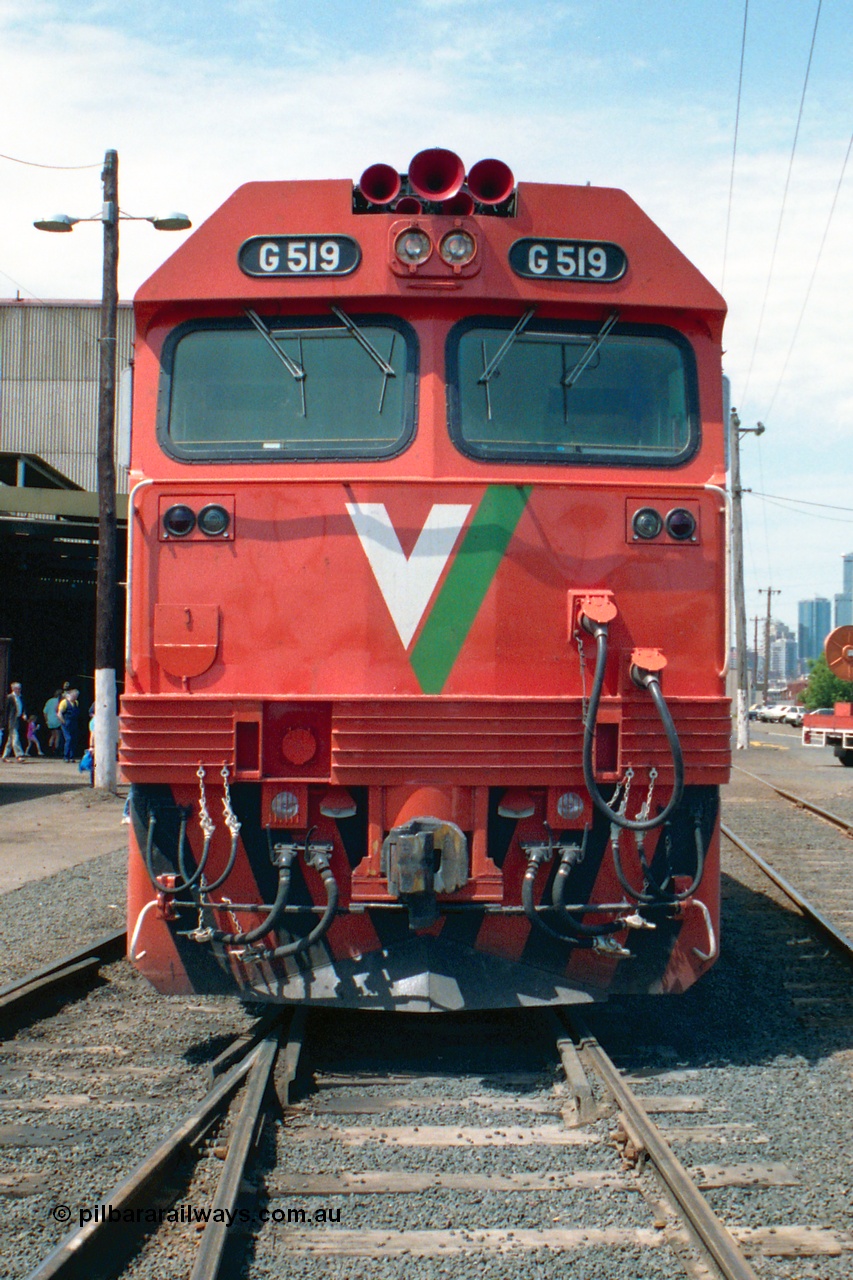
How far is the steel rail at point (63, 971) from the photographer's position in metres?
6.02

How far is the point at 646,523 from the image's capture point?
521 cm

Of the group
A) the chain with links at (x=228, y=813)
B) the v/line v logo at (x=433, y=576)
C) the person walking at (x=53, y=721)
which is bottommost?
the person walking at (x=53, y=721)

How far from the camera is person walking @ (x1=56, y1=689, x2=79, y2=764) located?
22.5m

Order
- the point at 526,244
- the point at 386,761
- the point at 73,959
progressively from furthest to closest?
the point at 73,959 < the point at 526,244 < the point at 386,761

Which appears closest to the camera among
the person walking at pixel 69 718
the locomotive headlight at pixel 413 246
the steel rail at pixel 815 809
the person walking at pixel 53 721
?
the locomotive headlight at pixel 413 246

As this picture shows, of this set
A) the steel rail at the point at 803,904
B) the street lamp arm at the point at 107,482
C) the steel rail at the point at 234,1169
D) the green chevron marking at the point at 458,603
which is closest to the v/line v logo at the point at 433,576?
the green chevron marking at the point at 458,603

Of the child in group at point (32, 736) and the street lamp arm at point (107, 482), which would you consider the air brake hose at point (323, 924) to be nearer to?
the street lamp arm at point (107, 482)

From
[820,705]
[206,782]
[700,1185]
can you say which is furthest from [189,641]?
[820,705]

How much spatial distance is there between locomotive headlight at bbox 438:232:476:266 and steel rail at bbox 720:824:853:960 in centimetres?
466

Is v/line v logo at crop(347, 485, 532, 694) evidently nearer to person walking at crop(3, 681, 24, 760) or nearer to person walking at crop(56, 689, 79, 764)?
person walking at crop(3, 681, 24, 760)

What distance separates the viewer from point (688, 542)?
17.1ft

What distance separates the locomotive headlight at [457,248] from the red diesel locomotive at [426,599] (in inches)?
0.5

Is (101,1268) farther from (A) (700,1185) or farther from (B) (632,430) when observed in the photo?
(B) (632,430)

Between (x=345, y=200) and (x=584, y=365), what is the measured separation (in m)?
1.28
